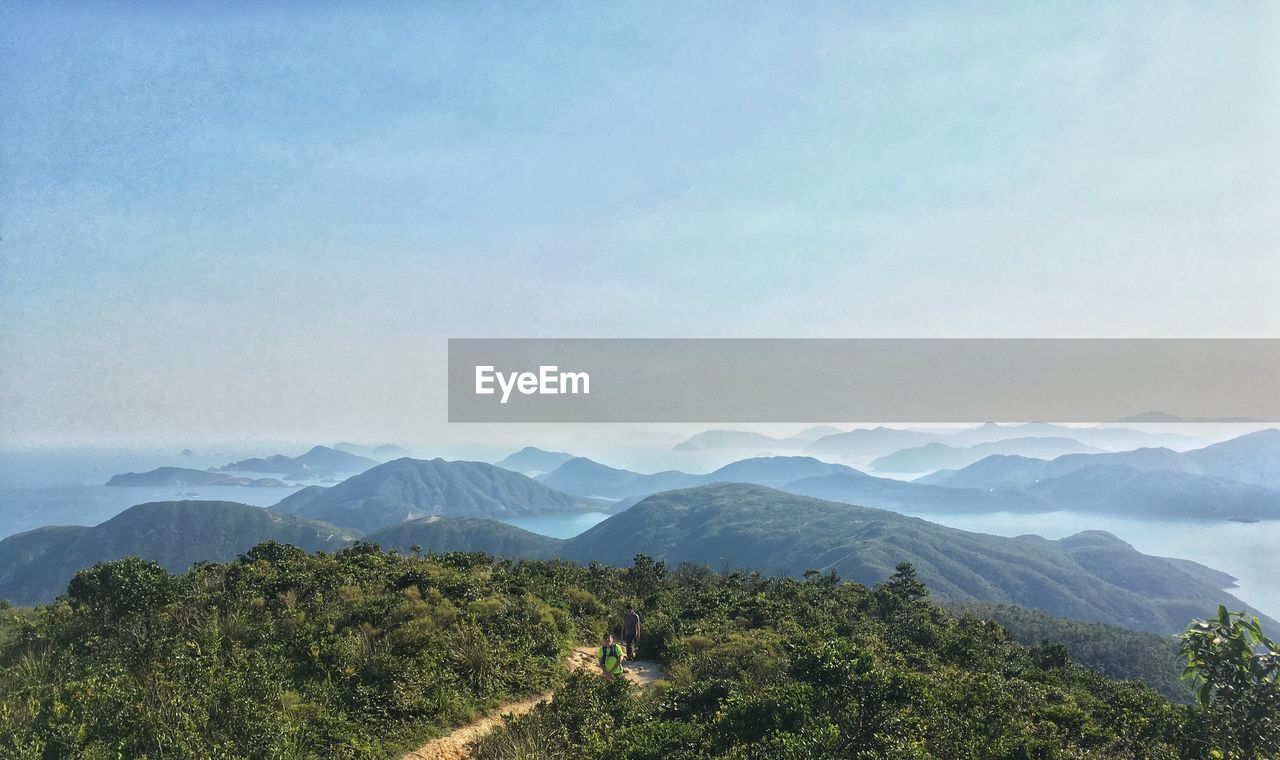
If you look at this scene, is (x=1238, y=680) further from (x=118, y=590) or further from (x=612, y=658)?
(x=118, y=590)

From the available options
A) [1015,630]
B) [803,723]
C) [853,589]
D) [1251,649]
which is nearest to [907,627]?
[853,589]

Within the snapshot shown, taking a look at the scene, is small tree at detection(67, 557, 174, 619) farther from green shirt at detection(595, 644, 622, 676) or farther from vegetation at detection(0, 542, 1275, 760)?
green shirt at detection(595, 644, 622, 676)

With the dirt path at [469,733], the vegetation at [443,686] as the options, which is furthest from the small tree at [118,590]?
the dirt path at [469,733]

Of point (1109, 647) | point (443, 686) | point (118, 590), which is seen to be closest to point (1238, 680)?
point (443, 686)

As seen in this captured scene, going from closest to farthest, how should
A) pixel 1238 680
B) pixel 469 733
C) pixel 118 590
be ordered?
pixel 1238 680
pixel 469 733
pixel 118 590

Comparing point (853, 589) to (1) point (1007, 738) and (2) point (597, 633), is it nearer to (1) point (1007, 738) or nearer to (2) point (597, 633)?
(2) point (597, 633)

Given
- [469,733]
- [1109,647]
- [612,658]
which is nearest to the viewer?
[469,733]

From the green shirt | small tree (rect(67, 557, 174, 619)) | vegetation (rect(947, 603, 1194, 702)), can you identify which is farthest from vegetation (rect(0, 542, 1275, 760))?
vegetation (rect(947, 603, 1194, 702))
